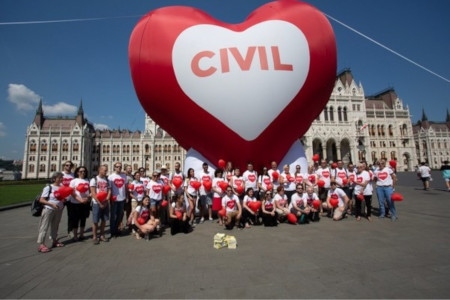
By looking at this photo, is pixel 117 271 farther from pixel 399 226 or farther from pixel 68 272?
pixel 399 226

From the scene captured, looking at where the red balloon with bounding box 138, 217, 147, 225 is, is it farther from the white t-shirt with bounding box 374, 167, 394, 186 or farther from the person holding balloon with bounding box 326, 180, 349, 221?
the white t-shirt with bounding box 374, 167, 394, 186

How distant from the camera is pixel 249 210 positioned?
6914 millimetres

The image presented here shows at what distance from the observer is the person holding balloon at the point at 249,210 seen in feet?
22.7

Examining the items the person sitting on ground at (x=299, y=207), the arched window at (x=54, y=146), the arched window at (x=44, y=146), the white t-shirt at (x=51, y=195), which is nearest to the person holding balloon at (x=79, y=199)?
the white t-shirt at (x=51, y=195)

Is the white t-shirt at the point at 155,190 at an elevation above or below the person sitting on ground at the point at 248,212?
above

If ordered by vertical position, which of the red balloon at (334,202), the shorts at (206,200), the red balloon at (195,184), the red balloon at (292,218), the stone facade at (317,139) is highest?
the stone facade at (317,139)

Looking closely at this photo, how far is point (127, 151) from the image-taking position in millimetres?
73875

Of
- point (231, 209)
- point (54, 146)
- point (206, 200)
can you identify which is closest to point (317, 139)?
point (206, 200)

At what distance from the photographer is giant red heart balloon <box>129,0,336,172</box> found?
703cm

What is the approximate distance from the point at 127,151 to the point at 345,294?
76827 millimetres

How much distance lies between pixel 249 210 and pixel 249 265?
288cm

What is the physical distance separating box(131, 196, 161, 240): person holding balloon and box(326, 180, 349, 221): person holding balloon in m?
5.09

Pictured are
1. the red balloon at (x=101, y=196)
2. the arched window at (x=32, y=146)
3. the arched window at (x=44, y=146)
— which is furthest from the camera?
the arched window at (x=44, y=146)

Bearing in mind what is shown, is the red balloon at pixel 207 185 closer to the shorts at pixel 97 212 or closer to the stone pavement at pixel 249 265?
the stone pavement at pixel 249 265
